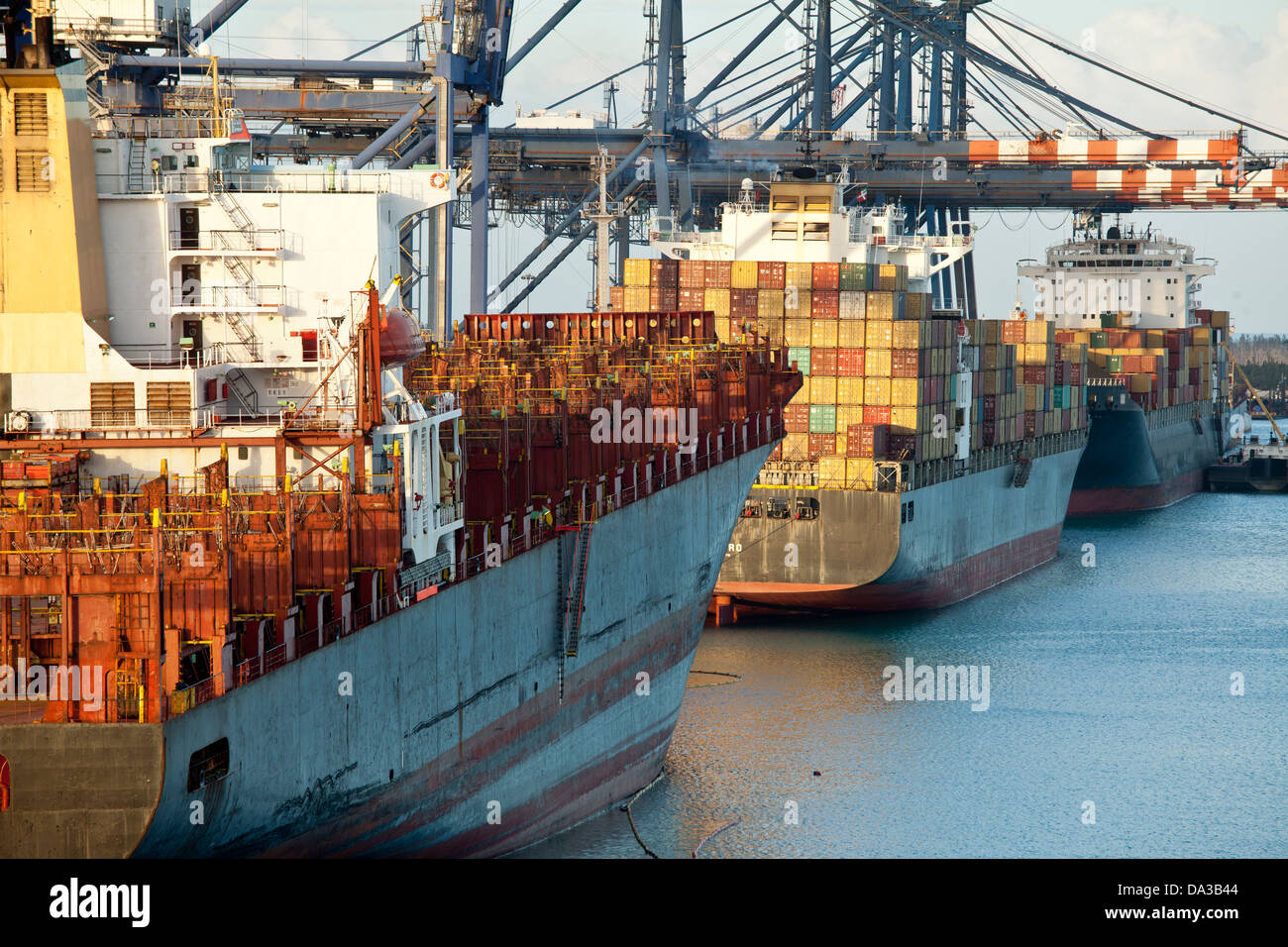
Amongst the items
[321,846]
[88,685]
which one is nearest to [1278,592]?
[321,846]

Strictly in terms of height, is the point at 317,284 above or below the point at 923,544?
above

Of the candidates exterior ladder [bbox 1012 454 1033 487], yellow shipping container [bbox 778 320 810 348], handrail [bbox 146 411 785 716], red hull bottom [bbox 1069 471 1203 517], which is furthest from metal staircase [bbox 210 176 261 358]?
red hull bottom [bbox 1069 471 1203 517]

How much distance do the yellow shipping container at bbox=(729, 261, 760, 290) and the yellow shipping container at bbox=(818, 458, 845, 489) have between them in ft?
21.4

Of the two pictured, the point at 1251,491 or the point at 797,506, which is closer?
the point at 797,506

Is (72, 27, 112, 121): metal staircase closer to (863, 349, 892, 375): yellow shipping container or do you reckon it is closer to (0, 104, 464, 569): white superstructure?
(0, 104, 464, 569): white superstructure

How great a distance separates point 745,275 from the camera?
169 ft

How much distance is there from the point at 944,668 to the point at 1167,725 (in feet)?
23.0

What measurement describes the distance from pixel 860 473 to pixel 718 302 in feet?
25.1

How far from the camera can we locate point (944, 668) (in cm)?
4328

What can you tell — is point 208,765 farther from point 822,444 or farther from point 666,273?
point 666,273

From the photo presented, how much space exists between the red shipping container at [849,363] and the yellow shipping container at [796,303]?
1769 millimetres

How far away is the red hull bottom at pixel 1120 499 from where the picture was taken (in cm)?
8288

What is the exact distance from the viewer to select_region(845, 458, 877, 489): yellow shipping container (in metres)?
48.6
